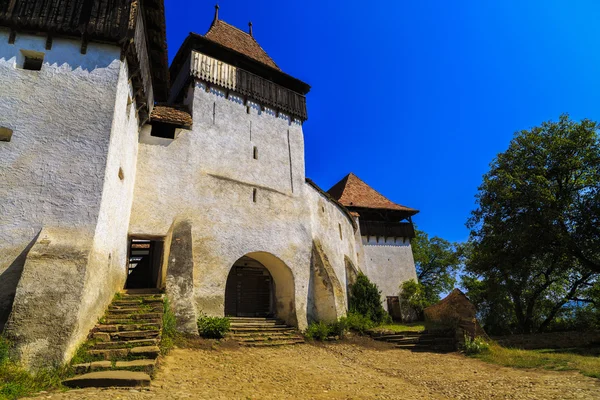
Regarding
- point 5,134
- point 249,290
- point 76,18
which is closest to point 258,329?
point 249,290

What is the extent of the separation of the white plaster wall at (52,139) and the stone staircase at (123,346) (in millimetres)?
1902

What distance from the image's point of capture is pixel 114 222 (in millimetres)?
8930

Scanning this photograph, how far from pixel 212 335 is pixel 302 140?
9.48 meters

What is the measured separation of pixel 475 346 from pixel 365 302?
18.5ft

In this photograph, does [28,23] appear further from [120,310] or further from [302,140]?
[302,140]

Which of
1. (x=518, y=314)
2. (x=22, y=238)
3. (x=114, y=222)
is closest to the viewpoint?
(x=22, y=238)

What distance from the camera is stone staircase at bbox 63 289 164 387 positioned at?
18.2 ft

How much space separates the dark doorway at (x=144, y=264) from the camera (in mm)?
12094

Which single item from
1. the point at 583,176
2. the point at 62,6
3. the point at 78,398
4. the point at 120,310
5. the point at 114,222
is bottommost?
the point at 78,398

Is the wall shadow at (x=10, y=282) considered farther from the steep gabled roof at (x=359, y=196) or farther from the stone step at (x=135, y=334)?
the steep gabled roof at (x=359, y=196)

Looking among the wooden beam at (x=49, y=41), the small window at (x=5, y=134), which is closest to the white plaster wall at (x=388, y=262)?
the small window at (x=5, y=134)

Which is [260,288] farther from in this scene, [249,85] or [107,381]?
[107,381]

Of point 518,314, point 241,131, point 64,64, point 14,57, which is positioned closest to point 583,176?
point 518,314

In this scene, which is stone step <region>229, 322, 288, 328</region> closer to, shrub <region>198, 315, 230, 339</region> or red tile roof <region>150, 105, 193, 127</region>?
shrub <region>198, 315, 230, 339</region>
